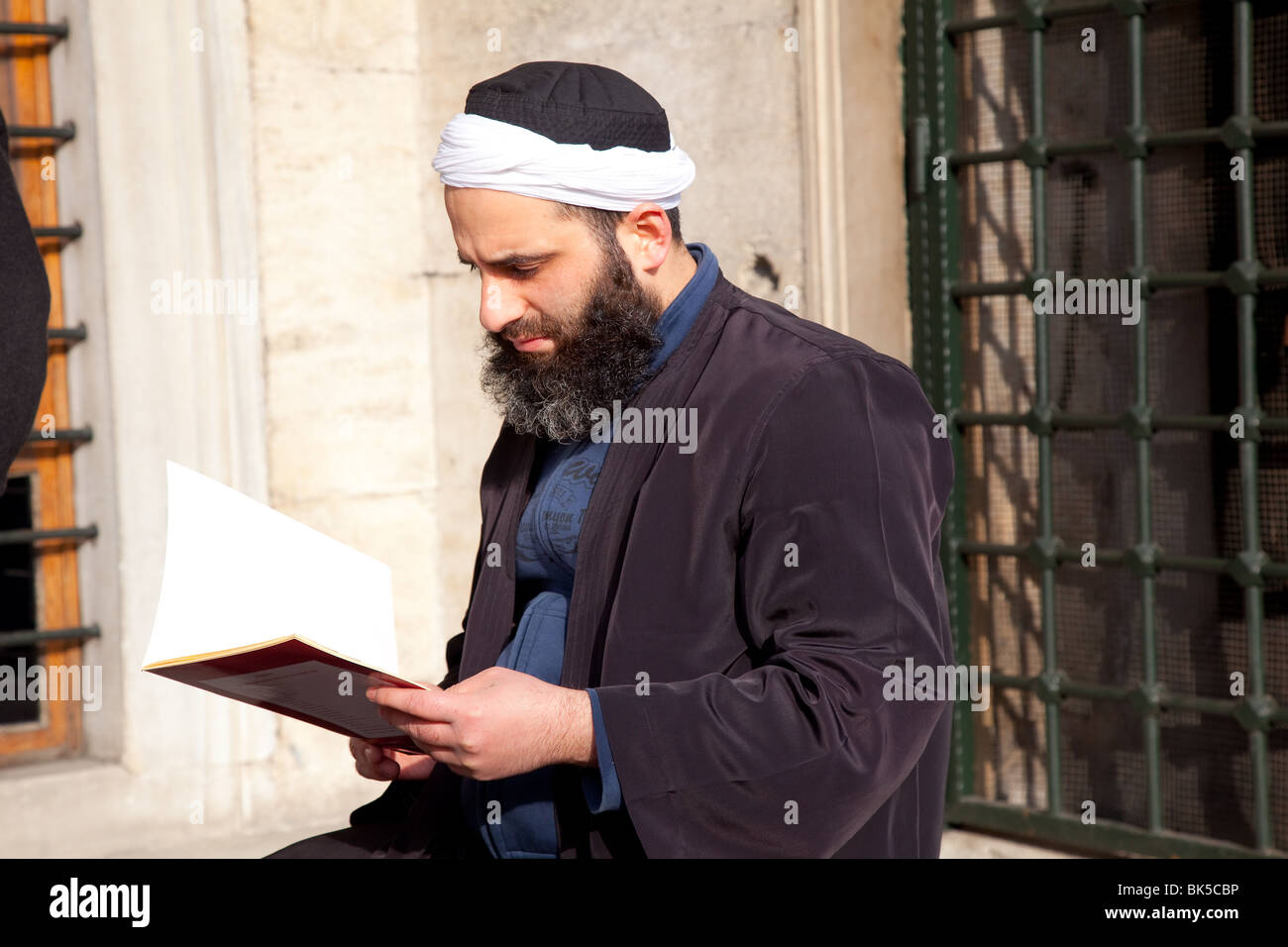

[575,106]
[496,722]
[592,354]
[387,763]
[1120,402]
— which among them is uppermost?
[575,106]

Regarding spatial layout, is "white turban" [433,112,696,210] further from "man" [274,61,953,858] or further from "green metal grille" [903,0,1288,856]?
"green metal grille" [903,0,1288,856]

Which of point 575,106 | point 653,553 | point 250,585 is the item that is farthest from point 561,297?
point 250,585

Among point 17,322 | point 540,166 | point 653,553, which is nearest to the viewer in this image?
point 17,322

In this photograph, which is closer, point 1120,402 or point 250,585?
point 250,585

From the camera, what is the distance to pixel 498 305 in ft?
6.43

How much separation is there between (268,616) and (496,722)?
0.92ft

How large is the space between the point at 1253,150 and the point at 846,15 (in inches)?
44.1

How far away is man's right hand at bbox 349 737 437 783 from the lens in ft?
6.89

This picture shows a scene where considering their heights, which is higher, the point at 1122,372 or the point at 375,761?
the point at 1122,372

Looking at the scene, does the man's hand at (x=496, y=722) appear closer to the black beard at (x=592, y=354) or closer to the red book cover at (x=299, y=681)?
the red book cover at (x=299, y=681)

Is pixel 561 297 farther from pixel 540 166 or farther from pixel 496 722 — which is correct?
pixel 496 722

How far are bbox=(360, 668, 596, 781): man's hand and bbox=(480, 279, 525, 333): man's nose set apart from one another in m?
0.50

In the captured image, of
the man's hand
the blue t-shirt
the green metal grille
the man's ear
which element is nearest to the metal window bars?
the green metal grille
